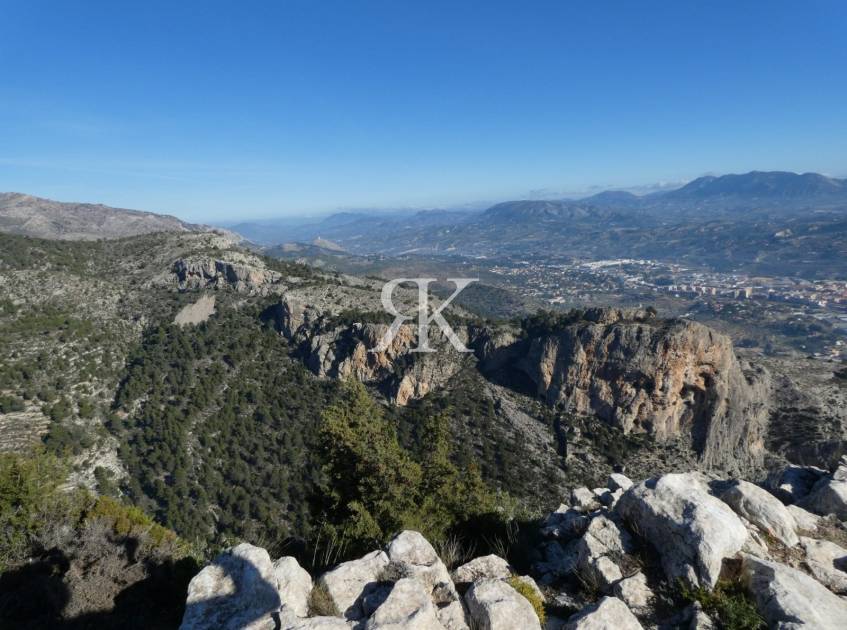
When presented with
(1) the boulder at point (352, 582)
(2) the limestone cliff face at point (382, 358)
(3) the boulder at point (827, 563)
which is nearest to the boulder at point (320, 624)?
(1) the boulder at point (352, 582)

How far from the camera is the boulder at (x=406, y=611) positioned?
5562mm

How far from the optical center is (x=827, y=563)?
782 centimetres

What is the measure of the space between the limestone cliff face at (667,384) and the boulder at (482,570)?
34.4m

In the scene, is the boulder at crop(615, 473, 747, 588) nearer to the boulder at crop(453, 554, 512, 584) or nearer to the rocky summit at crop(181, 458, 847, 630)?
the rocky summit at crop(181, 458, 847, 630)

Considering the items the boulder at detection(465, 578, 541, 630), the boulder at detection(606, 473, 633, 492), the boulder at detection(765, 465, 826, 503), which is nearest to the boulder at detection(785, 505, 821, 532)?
the boulder at detection(765, 465, 826, 503)

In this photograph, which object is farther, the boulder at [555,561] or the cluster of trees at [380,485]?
the cluster of trees at [380,485]

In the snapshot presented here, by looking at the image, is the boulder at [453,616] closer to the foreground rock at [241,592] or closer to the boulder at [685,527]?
the foreground rock at [241,592]

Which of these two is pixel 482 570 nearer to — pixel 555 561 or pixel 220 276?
pixel 555 561

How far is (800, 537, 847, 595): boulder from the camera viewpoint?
7262mm

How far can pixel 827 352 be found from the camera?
86.9 meters

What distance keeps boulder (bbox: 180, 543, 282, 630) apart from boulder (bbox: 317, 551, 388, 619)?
32.0 inches

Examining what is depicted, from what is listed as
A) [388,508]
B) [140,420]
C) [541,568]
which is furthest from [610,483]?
[140,420]

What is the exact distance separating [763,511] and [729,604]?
381 cm

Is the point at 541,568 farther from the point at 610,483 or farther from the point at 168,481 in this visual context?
the point at 168,481
